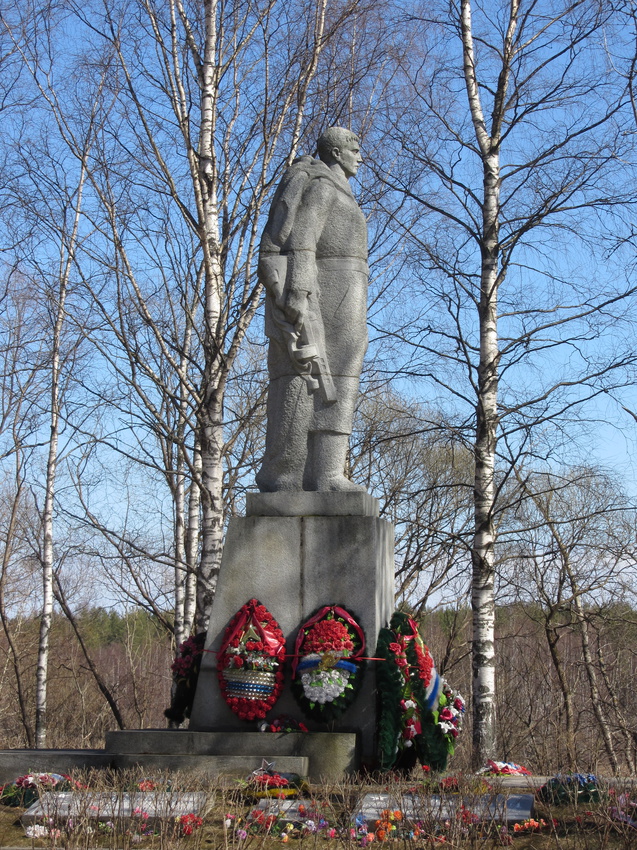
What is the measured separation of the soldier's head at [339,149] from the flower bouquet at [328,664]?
3.37 meters

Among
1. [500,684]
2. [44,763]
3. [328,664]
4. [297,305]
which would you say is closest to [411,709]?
[328,664]

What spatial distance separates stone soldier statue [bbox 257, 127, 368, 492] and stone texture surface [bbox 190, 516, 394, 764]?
1.23 feet

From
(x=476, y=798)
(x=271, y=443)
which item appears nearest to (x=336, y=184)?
(x=271, y=443)

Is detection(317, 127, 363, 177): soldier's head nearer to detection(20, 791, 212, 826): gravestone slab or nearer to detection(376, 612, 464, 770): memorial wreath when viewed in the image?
detection(376, 612, 464, 770): memorial wreath

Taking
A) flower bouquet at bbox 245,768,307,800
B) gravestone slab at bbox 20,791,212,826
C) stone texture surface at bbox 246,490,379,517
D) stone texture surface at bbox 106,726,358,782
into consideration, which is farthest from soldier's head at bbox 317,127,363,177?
gravestone slab at bbox 20,791,212,826

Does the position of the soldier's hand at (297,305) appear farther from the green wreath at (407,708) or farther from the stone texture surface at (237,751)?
the stone texture surface at (237,751)

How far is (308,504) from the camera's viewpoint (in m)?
7.27

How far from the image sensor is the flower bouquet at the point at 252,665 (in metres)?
6.80

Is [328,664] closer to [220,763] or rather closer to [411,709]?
[411,709]

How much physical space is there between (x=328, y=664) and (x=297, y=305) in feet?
8.21

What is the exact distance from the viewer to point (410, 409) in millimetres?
12375

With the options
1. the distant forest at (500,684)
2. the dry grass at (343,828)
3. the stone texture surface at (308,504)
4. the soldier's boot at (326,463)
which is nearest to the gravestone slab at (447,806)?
the dry grass at (343,828)

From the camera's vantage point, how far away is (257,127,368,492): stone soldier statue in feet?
24.6

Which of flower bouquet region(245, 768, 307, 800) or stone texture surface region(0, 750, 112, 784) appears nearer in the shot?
flower bouquet region(245, 768, 307, 800)
